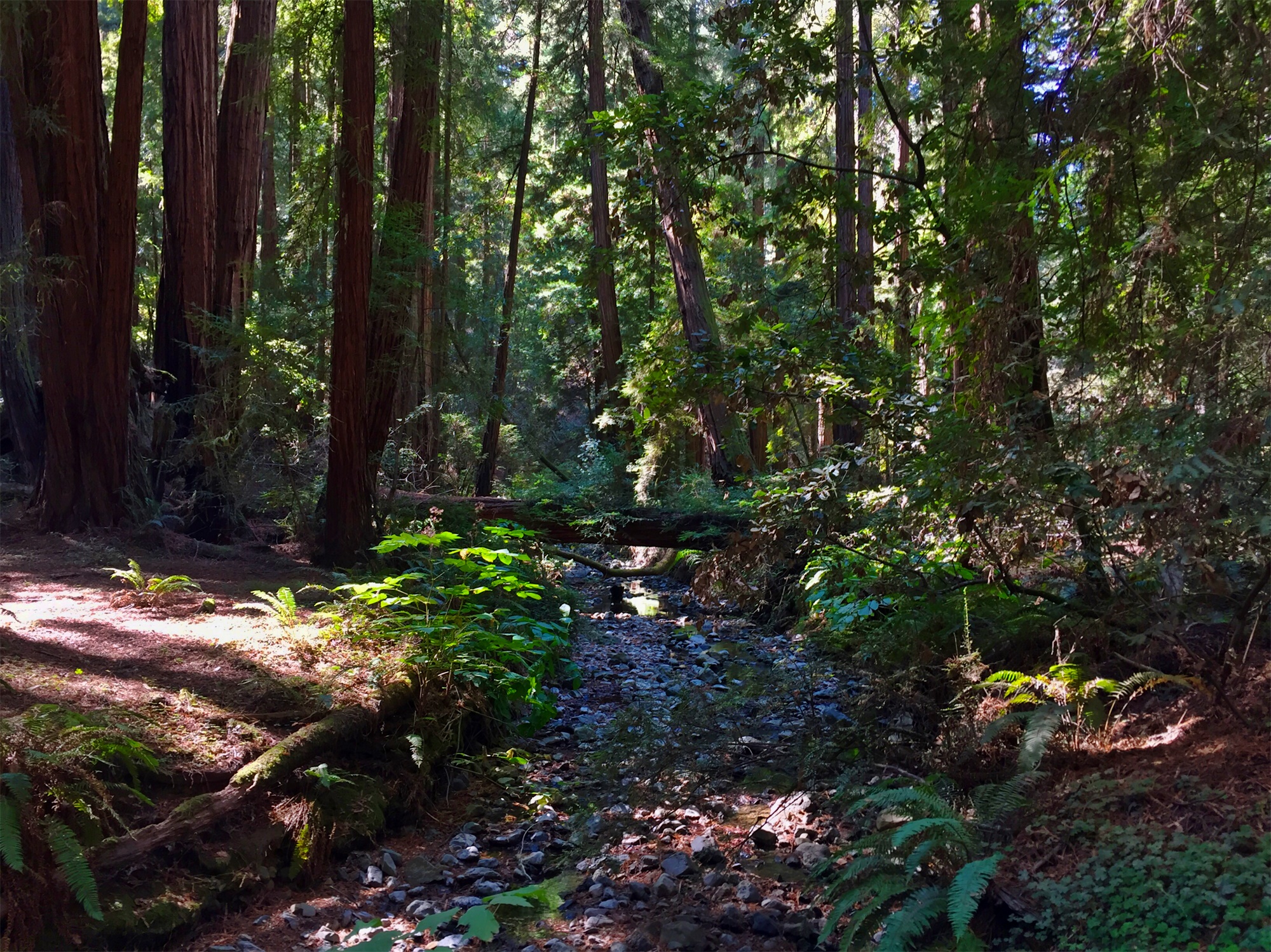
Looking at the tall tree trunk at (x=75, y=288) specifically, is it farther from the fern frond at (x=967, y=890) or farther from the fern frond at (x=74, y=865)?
the fern frond at (x=967, y=890)

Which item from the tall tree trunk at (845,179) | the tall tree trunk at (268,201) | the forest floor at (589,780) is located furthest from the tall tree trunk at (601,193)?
the forest floor at (589,780)

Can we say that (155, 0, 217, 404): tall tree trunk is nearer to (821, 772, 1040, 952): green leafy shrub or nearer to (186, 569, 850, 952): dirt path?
(186, 569, 850, 952): dirt path

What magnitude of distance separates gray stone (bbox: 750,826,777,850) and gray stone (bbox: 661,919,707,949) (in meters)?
0.90

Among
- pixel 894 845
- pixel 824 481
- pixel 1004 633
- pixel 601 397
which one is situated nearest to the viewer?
pixel 894 845

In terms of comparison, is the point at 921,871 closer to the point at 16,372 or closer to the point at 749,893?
the point at 749,893

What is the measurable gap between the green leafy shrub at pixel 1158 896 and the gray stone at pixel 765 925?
1.01 m

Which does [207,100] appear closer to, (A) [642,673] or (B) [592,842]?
(A) [642,673]

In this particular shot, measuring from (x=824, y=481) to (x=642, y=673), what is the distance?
3080 mm

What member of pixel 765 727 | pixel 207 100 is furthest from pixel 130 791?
pixel 207 100

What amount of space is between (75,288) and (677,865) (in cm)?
822

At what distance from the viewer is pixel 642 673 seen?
8.36 m

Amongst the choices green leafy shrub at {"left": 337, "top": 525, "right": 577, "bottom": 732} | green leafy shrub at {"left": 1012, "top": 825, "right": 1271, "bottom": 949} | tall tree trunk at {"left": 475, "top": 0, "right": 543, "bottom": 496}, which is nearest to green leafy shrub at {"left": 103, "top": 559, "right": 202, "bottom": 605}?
green leafy shrub at {"left": 337, "top": 525, "right": 577, "bottom": 732}

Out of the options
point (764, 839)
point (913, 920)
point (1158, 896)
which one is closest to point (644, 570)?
point (764, 839)

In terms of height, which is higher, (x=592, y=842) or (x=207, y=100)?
(x=207, y=100)
